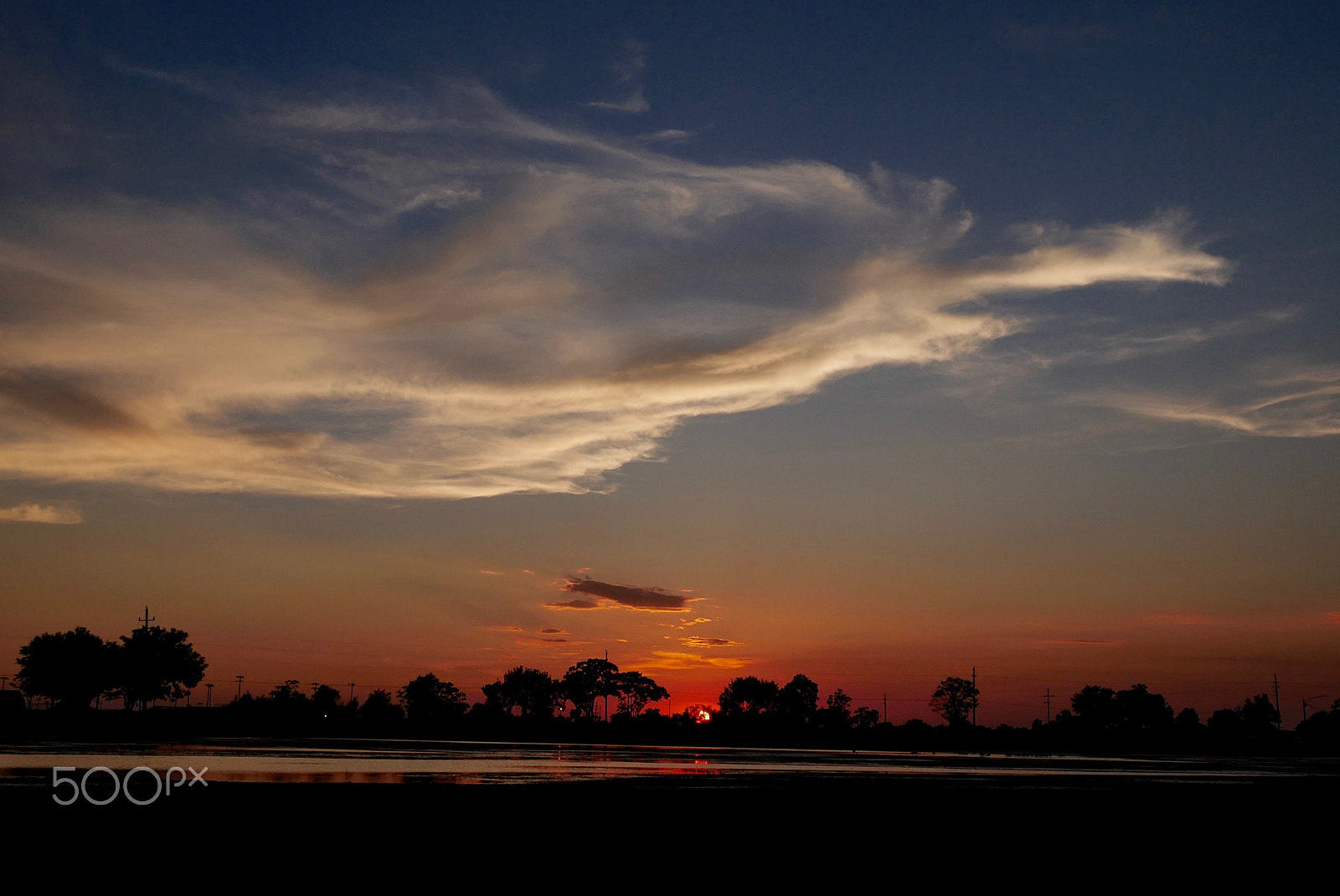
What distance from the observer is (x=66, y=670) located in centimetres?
19300

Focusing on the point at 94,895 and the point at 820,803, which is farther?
the point at 820,803

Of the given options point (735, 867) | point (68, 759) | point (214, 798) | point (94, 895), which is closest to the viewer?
point (94, 895)

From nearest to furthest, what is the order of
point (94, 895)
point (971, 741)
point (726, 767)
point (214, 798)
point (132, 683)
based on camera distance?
point (94, 895) < point (214, 798) < point (726, 767) < point (971, 741) < point (132, 683)

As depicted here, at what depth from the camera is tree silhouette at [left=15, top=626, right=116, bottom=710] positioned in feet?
635

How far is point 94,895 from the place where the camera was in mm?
13219

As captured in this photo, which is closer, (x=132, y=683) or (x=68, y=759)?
(x=68, y=759)

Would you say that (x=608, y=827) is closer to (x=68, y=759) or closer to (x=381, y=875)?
(x=381, y=875)

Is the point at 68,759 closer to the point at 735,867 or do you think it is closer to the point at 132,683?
the point at 735,867

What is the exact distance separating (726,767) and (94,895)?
4583cm

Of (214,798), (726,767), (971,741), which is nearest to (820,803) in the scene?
(214,798)

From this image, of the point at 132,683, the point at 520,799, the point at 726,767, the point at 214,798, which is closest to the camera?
the point at 214,798

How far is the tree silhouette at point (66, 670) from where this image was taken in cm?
19362

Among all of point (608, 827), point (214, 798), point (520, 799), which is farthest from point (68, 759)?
point (608, 827)

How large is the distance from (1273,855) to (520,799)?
18091 mm
